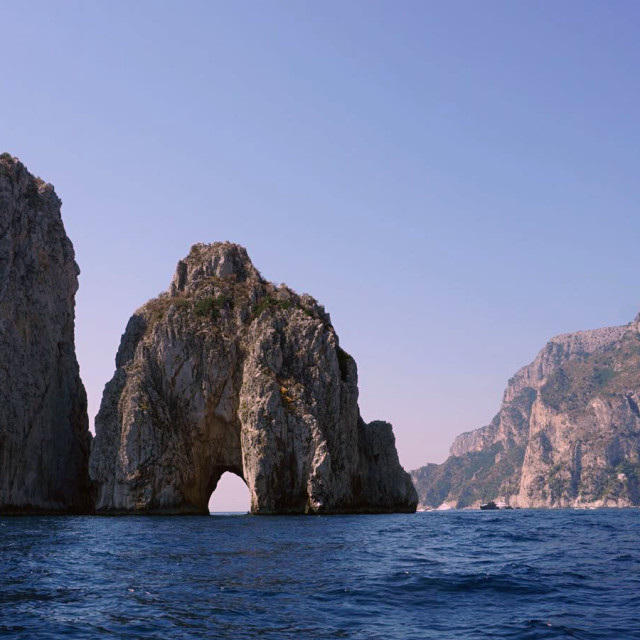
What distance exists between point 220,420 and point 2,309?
98.3ft

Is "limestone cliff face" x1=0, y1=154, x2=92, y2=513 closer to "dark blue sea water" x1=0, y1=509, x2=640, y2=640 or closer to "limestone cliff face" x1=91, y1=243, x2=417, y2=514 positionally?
"limestone cliff face" x1=91, y1=243, x2=417, y2=514

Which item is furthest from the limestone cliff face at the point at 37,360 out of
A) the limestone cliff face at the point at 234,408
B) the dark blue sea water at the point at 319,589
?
the dark blue sea water at the point at 319,589

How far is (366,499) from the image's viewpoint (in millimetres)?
100188

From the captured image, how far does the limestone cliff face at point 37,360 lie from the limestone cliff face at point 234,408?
7.05 metres

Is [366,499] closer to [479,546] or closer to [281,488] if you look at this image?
[281,488]

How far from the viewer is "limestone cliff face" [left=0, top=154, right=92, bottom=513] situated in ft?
283

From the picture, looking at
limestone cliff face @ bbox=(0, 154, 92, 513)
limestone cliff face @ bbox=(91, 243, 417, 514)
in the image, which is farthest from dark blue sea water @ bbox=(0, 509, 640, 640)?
limestone cliff face @ bbox=(0, 154, 92, 513)

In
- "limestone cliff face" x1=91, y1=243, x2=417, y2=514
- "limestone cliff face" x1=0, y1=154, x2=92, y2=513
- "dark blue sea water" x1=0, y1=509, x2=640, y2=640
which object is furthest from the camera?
"limestone cliff face" x1=91, y1=243, x2=417, y2=514

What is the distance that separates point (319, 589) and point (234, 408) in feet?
238

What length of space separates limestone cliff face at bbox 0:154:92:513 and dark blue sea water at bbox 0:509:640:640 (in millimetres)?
48501

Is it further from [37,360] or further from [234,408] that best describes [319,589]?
[37,360]

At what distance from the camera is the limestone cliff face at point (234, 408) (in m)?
87.1

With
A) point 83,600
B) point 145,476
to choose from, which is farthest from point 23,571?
point 145,476

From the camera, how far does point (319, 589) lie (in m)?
24.0
